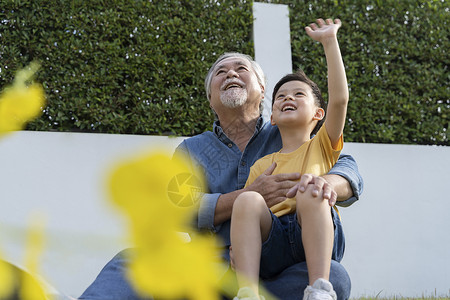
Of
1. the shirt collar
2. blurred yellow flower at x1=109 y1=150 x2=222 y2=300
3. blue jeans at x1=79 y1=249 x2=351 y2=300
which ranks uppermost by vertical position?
blurred yellow flower at x1=109 y1=150 x2=222 y2=300

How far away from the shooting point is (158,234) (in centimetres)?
18

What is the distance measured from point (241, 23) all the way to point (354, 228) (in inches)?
71.5

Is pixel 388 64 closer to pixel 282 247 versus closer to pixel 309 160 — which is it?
pixel 309 160

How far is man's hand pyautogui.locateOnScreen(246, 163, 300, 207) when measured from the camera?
1.75 metres

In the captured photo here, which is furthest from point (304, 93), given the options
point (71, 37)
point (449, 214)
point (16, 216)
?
point (449, 214)

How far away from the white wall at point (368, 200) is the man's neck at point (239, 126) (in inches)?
44.5

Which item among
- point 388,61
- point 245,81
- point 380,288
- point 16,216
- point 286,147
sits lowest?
point 380,288

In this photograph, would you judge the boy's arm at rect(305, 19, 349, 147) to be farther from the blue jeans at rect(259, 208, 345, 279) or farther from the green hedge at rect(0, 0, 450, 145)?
the green hedge at rect(0, 0, 450, 145)

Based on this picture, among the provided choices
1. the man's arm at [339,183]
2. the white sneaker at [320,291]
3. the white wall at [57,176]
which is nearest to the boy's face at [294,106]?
the man's arm at [339,183]

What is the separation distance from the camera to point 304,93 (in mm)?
2025

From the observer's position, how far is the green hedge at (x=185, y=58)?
147 inches

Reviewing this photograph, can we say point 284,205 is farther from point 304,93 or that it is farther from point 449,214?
point 449,214

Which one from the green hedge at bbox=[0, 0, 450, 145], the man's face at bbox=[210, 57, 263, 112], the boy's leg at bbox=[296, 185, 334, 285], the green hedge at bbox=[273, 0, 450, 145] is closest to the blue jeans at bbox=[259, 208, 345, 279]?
the boy's leg at bbox=[296, 185, 334, 285]

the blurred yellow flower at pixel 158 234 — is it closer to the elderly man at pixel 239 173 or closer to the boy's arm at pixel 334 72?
the elderly man at pixel 239 173
